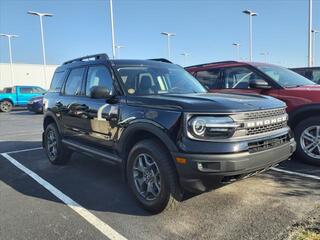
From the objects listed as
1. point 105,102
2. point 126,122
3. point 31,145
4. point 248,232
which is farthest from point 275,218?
point 31,145

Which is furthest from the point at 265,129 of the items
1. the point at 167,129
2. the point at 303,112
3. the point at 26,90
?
the point at 26,90

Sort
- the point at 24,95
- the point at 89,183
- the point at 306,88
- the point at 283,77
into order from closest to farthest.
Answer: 1. the point at 89,183
2. the point at 306,88
3. the point at 283,77
4. the point at 24,95

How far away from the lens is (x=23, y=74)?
4903 cm

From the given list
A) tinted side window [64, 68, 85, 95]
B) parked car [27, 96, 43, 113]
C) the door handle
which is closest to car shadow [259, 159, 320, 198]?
tinted side window [64, 68, 85, 95]

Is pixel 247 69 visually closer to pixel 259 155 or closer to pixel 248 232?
pixel 259 155

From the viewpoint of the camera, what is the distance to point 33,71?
50312 mm

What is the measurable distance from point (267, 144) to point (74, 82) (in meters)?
3.48

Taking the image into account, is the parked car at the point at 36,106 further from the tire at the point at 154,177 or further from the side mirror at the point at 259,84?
the tire at the point at 154,177

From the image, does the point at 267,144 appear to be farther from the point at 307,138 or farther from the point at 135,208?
the point at 307,138

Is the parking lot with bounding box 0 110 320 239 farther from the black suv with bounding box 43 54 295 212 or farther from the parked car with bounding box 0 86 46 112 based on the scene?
the parked car with bounding box 0 86 46 112

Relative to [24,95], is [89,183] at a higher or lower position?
lower

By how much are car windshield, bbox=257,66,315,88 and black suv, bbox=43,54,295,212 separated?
177 centimetres

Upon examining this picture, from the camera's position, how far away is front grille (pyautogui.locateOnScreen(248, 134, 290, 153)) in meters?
3.80

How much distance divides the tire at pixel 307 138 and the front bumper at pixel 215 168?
2.35 m
